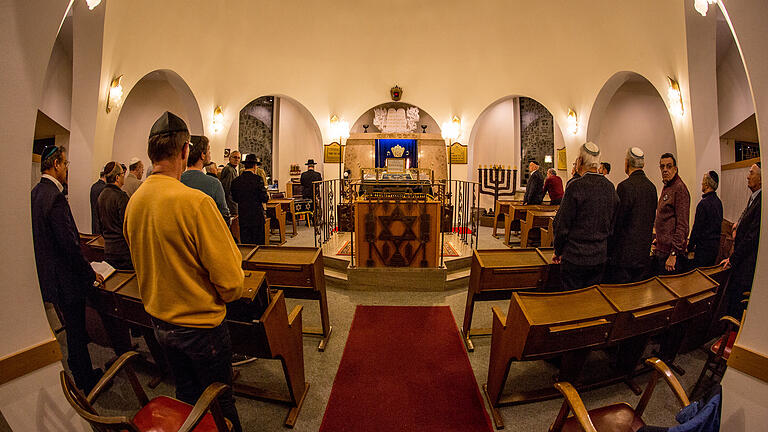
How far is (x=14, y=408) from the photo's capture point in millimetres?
1434

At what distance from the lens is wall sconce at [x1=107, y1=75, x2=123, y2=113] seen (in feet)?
15.5

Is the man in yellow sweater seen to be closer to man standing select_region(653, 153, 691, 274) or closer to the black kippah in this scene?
the black kippah

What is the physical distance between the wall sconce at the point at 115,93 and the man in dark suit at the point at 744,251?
24.5 feet

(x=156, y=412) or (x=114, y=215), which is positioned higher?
(x=114, y=215)

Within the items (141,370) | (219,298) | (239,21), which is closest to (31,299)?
(219,298)

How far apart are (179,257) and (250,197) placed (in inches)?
141

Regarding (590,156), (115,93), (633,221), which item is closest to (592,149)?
(590,156)

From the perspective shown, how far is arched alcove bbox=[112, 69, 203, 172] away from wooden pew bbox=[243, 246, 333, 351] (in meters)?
6.66

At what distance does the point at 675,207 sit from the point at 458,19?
840 centimetres

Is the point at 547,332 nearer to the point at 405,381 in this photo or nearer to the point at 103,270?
the point at 405,381

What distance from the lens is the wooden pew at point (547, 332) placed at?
6.57ft

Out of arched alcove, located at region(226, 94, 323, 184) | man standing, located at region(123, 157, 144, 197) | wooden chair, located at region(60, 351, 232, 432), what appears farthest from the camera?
arched alcove, located at region(226, 94, 323, 184)

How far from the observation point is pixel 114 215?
2926 mm

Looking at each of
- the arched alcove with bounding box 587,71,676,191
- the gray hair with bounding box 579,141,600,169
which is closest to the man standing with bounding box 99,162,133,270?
the gray hair with bounding box 579,141,600,169
